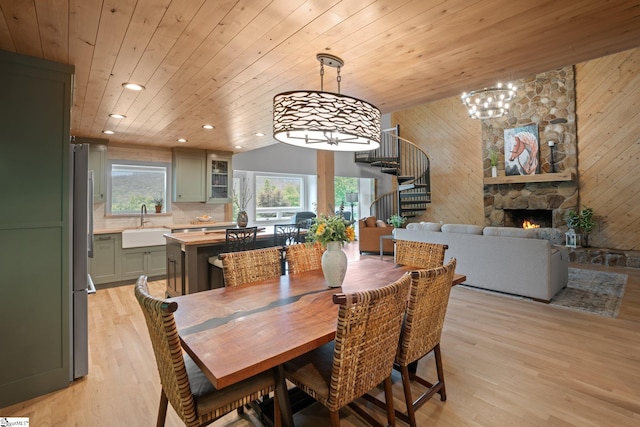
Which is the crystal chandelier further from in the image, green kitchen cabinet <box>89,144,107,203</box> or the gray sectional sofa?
green kitchen cabinet <box>89,144,107,203</box>

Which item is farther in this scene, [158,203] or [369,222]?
[369,222]

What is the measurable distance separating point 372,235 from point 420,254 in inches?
181

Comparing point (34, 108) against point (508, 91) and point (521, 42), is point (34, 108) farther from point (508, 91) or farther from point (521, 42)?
point (508, 91)

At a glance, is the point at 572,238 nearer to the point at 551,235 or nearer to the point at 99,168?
the point at 551,235

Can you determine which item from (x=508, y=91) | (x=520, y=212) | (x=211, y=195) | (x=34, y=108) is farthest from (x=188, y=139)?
(x=520, y=212)

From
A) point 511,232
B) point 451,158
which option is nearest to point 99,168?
point 511,232

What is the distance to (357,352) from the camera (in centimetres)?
134

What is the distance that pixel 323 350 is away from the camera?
176 cm

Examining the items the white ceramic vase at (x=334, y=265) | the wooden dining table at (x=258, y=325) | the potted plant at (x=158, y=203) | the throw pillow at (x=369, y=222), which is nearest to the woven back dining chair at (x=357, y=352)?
the wooden dining table at (x=258, y=325)

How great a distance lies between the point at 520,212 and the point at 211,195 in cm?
710

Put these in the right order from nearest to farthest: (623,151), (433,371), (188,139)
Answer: (433,371)
(188,139)
(623,151)

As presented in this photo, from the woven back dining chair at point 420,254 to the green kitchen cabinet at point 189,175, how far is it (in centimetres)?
433

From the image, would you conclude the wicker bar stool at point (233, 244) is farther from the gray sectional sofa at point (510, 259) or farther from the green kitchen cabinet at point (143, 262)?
the gray sectional sofa at point (510, 259)

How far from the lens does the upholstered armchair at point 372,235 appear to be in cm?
723
